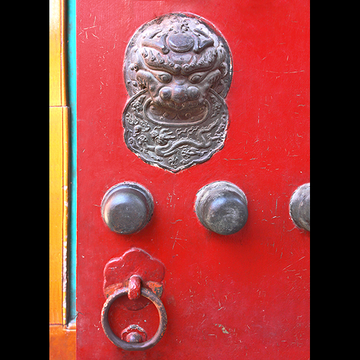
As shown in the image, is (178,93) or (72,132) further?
(72,132)

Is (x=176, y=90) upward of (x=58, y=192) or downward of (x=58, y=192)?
upward

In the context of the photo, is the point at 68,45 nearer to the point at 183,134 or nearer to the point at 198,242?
the point at 183,134

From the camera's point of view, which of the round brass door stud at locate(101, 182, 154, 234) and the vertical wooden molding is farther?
the vertical wooden molding

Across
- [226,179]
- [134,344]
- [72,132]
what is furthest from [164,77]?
[134,344]

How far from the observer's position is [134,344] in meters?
0.60

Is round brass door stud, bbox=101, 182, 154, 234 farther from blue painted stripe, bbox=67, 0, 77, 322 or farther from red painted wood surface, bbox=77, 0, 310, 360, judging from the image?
blue painted stripe, bbox=67, 0, 77, 322

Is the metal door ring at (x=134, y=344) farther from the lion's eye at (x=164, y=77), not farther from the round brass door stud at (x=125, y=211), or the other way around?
the lion's eye at (x=164, y=77)

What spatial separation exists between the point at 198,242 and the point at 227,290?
0.13m

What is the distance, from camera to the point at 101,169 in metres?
0.62

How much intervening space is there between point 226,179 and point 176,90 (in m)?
0.22

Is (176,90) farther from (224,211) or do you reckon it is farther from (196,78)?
(224,211)

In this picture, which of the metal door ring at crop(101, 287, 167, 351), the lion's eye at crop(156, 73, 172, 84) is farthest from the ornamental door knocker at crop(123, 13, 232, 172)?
the metal door ring at crop(101, 287, 167, 351)

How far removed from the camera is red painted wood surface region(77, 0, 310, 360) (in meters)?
0.61

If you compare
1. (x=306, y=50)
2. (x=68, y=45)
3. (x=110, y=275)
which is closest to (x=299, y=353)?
(x=110, y=275)
